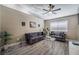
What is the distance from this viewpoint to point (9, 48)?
143 centimetres

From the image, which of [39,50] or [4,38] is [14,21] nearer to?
[4,38]

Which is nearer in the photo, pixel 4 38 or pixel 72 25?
pixel 4 38

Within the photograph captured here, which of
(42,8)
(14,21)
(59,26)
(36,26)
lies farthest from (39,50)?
(42,8)

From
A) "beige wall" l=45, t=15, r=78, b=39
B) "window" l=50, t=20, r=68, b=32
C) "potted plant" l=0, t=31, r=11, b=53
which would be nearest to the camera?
"potted plant" l=0, t=31, r=11, b=53

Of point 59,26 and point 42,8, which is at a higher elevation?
point 42,8

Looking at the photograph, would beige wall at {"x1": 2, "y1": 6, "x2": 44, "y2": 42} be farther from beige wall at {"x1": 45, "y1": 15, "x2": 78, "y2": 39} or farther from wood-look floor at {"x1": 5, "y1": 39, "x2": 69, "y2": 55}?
beige wall at {"x1": 45, "y1": 15, "x2": 78, "y2": 39}

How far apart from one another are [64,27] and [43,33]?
26.6 inches

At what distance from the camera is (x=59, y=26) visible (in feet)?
5.55

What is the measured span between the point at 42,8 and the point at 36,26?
0.58 metres

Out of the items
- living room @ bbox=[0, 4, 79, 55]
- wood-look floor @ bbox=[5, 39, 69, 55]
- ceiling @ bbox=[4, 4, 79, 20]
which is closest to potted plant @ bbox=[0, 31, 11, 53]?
living room @ bbox=[0, 4, 79, 55]

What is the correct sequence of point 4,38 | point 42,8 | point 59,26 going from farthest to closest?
point 59,26 < point 42,8 < point 4,38

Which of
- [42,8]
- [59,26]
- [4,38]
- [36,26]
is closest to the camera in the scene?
[4,38]

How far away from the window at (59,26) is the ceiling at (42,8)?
0.21m

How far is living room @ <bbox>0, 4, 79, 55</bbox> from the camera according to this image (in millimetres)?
1469
